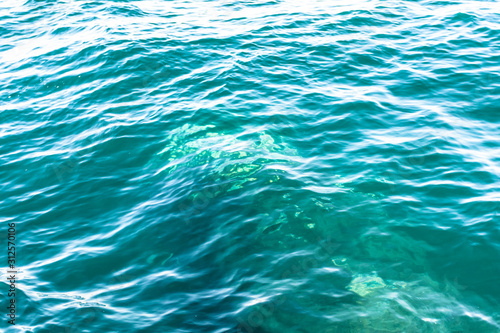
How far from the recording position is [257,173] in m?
18.0

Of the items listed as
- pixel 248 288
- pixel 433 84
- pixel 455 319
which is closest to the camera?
pixel 455 319

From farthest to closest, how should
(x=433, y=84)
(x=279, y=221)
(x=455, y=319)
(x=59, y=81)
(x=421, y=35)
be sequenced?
1. (x=421, y=35)
2. (x=59, y=81)
3. (x=433, y=84)
4. (x=279, y=221)
5. (x=455, y=319)

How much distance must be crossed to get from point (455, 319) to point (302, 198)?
19.7 ft

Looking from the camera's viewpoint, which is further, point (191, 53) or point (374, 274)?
point (191, 53)

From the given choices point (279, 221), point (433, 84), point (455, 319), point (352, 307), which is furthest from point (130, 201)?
point (433, 84)

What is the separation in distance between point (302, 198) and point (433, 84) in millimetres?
10438

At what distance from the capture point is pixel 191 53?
26.8 metres

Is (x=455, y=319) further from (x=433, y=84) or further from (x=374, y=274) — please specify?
(x=433, y=84)

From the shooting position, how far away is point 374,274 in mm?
13930

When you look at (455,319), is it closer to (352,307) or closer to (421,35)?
(352,307)

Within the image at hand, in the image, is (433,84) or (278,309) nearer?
(278,309)

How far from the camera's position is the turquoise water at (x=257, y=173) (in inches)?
521

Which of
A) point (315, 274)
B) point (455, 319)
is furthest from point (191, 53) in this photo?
point (455, 319)

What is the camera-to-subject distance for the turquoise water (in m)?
13.2
